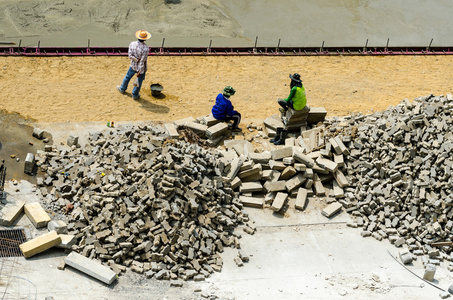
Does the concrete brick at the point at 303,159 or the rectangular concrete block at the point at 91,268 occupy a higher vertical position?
the concrete brick at the point at 303,159

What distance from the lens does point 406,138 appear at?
47.6ft

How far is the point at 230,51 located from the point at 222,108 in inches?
188

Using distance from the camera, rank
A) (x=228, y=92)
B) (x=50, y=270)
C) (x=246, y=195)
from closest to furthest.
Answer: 1. (x=50, y=270)
2. (x=246, y=195)
3. (x=228, y=92)

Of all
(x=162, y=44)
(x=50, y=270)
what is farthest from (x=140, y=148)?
(x=162, y=44)

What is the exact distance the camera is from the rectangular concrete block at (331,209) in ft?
46.5

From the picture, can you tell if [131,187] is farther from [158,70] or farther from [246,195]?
[158,70]

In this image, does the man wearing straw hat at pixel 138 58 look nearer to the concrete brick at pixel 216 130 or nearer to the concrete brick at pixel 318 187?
the concrete brick at pixel 216 130

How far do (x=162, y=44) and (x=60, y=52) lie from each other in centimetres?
305

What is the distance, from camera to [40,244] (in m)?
11.6

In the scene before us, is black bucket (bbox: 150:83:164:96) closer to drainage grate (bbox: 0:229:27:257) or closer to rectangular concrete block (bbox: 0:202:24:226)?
rectangular concrete block (bbox: 0:202:24:226)

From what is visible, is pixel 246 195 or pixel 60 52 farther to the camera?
pixel 60 52

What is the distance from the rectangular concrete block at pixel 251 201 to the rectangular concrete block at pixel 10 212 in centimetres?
452

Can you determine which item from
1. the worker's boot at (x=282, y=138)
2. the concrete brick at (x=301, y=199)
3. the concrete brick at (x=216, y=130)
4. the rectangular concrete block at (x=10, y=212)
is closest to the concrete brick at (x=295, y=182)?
the concrete brick at (x=301, y=199)

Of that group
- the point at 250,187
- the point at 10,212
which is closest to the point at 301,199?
the point at 250,187
